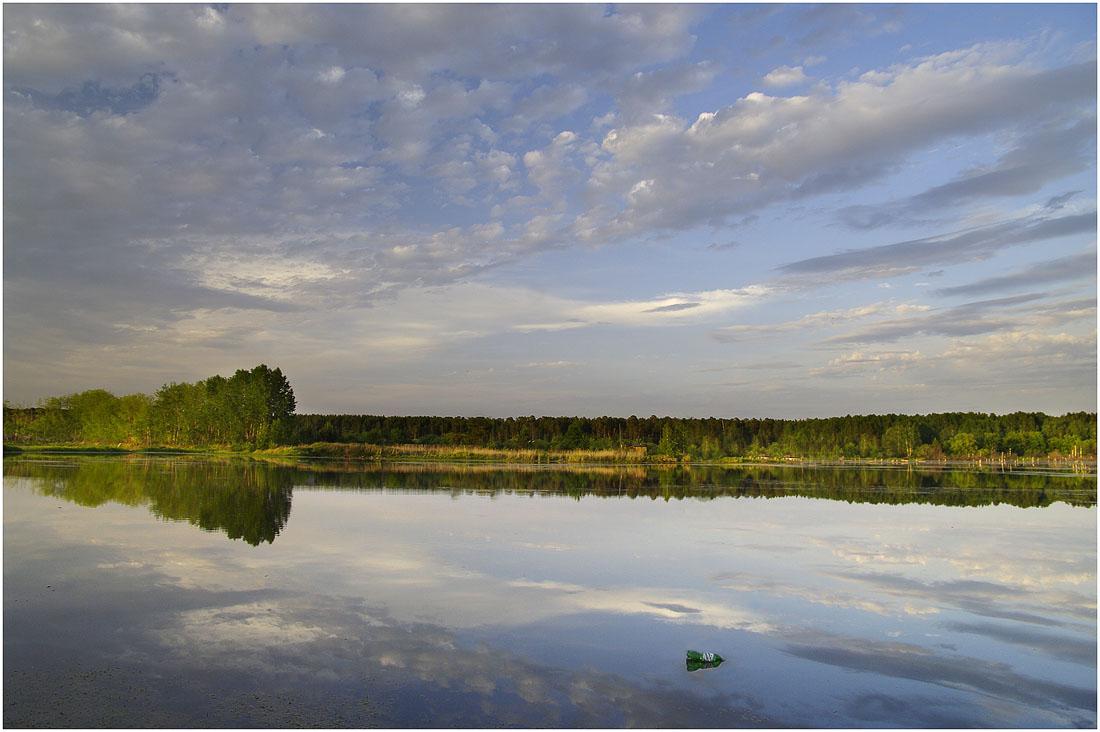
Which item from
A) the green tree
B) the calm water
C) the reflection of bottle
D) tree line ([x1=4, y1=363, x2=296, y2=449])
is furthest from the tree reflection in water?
the green tree

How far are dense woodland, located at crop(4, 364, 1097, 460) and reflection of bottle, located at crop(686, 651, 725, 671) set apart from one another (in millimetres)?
71323

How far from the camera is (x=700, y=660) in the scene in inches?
362

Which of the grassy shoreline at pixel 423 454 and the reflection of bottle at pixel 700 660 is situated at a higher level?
the reflection of bottle at pixel 700 660

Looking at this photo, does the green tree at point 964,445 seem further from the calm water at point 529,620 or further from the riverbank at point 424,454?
the calm water at point 529,620

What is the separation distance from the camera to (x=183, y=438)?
315ft

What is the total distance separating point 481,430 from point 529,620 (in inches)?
3856

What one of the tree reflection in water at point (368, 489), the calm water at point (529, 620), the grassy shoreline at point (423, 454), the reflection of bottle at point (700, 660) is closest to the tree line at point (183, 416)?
the grassy shoreline at point (423, 454)

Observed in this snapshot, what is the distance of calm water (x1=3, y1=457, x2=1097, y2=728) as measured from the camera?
789cm

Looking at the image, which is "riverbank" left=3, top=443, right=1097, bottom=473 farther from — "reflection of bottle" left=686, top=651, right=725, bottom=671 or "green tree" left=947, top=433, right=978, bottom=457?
"reflection of bottle" left=686, top=651, right=725, bottom=671

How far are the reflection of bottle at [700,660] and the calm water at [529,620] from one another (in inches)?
8.0

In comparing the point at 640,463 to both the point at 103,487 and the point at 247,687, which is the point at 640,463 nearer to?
the point at 103,487

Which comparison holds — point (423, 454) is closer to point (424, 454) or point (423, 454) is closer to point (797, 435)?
point (424, 454)

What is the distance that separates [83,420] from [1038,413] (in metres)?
167

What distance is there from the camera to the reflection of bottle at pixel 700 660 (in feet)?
30.1
